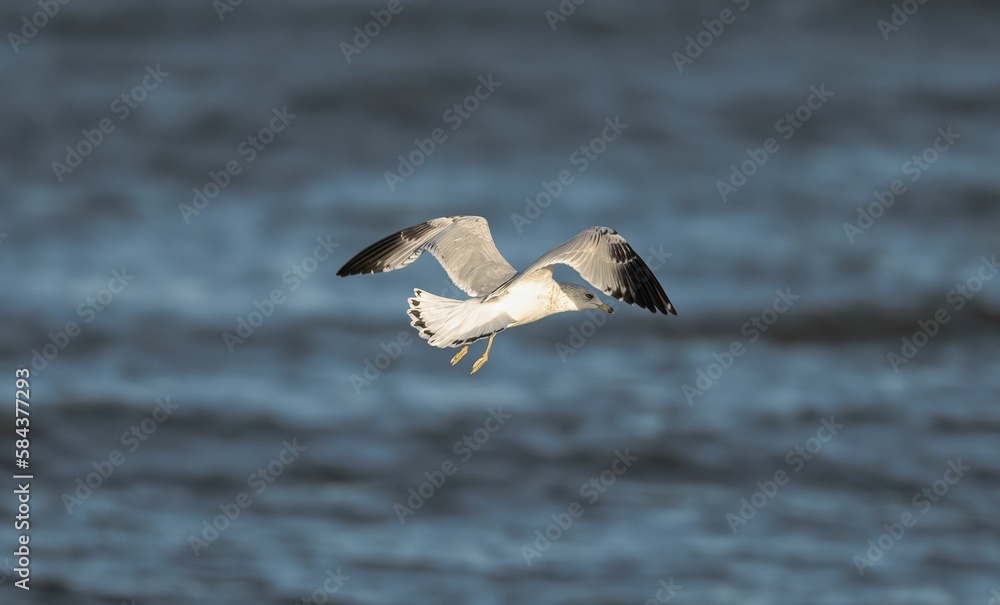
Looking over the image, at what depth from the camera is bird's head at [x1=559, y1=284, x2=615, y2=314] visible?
6367mm

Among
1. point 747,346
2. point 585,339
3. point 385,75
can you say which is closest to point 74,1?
point 385,75

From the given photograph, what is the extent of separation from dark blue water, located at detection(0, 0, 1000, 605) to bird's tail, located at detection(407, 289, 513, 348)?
378 centimetres

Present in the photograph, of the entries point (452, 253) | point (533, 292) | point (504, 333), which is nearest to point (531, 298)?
point (533, 292)

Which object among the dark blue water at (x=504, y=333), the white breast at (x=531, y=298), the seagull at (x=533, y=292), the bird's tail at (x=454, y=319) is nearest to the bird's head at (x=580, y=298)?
the seagull at (x=533, y=292)

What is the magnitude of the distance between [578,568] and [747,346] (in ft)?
15.7

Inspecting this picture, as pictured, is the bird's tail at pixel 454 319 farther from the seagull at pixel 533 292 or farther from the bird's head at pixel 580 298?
the bird's head at pixel 580 298

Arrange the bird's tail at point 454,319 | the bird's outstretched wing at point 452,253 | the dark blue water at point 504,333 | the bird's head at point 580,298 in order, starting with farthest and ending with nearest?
the dark blue water at point 504,333 < the bird's outstretched wing at point 452,253 < the bird's head at point 580,298 < the bird's tail at point 454,319

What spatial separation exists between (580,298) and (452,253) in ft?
3.12

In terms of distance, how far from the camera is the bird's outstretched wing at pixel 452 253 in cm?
685

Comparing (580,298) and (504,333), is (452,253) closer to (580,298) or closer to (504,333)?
(580,298)

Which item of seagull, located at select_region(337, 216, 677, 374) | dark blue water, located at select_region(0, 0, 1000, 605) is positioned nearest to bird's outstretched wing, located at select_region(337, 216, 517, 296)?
seagull, located at select_region(337, 216, 677, 374)

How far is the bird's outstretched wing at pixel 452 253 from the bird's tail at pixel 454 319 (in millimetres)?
377

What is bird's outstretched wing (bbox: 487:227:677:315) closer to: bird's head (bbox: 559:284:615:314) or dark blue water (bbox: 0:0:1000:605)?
bird's head (bbox: 559:284:615:314)

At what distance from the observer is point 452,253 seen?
7.06m
